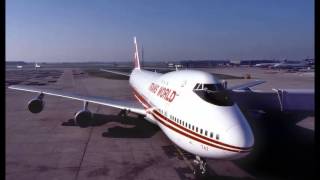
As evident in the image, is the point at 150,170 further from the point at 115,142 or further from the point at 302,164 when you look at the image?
the point at 302,164

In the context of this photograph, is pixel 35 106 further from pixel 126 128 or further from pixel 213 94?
pixel 213 94

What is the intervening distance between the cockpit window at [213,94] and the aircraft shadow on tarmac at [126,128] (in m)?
8.79

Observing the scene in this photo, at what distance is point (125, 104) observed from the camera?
25594 millimetres

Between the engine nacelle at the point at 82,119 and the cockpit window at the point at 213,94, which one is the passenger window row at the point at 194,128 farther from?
the engine nacelle at the point at 82,119

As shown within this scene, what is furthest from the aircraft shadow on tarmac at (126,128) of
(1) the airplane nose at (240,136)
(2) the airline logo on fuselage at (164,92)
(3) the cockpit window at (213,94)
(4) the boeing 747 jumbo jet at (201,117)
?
(1) the airplane nose at (240,136)

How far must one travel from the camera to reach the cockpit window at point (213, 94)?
1472cm

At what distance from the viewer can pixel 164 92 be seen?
20.0 metres

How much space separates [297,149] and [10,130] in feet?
70.5

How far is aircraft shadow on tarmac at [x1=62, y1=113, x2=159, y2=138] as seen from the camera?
23875 millimetres

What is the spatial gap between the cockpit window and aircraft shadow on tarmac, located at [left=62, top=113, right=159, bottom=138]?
8.79 meters

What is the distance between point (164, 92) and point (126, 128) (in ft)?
→ 23.7
